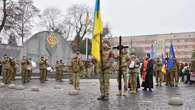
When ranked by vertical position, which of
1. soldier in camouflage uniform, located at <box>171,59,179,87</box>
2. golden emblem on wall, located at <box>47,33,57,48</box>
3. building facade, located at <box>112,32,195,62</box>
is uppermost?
building facade, located at <box>112,32,195,62</box>

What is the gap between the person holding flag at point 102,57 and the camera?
12.9m

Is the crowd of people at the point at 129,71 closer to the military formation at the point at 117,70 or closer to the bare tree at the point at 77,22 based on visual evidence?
the military formation at the point at 117,70

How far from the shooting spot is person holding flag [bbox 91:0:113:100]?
1292 centimetres

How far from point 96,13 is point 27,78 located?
15731mm

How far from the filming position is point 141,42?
127 meters

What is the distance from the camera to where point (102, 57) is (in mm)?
13188

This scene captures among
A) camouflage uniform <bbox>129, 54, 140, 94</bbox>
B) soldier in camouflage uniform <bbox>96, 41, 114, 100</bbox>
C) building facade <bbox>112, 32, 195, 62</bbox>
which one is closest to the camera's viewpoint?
soldier in camouflage uniform <bbox>96, 41, 114, 100</bbox>

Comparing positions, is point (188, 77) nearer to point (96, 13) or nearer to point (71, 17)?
point (96, 13)

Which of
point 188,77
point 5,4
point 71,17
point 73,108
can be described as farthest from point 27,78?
point 71,17

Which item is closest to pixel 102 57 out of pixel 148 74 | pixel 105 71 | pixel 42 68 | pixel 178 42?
pixel 105 71

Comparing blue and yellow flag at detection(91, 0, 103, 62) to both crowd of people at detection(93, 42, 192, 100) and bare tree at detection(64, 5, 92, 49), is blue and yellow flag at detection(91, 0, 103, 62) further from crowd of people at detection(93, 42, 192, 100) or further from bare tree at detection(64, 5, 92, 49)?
bare tree at detection(64, 5, 92, 49)

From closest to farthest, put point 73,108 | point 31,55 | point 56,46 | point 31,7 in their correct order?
point 73,108, point 31,55, point 56,46, point 31,7

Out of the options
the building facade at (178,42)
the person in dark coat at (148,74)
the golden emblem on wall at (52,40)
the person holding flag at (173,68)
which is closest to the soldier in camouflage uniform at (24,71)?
the person holding flag at (173,68)


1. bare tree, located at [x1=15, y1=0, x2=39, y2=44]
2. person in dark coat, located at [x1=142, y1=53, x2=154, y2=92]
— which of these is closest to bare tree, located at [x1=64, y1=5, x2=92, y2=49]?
bare tree, located at [x1=15, y1=0, x2=39, y2=44]
